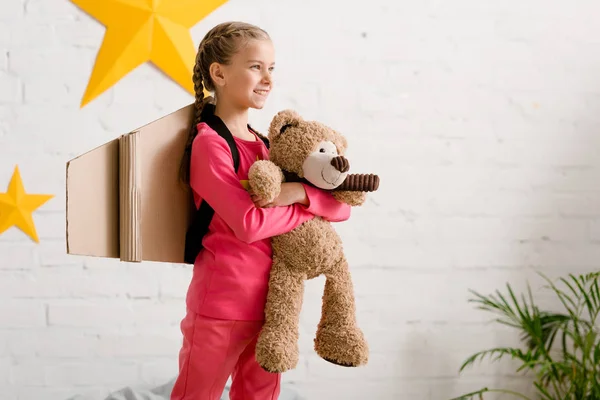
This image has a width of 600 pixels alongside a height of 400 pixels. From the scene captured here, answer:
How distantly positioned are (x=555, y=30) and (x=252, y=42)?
1339mm

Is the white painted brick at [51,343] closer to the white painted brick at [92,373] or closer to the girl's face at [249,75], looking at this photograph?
the white painted brick at [92,373]

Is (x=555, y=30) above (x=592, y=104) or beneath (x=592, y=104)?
above

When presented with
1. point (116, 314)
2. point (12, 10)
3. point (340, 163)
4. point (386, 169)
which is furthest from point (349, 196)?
point (12, 10)

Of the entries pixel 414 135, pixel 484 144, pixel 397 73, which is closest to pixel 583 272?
pixel 484 144

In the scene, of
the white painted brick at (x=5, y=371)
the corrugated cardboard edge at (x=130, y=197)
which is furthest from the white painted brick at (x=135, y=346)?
the corrugated cardboard edge at (x=130, y=197)

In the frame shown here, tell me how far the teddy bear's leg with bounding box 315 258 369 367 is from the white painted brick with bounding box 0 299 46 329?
3.24 ft

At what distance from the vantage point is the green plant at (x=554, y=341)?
1980 mm

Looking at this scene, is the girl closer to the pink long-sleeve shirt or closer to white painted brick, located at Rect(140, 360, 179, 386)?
the pink long-sleeve shirt

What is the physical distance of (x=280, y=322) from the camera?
4.04 ft

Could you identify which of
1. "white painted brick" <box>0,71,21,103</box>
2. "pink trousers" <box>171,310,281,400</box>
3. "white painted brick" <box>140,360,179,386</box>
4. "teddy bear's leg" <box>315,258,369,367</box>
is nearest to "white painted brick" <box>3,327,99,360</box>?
"white painted brick" <box>140,360,179,386</box>

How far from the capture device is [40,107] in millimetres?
1966

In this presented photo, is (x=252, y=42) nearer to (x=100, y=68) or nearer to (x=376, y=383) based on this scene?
(x=100, y=68)

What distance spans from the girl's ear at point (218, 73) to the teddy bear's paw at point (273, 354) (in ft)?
1.50

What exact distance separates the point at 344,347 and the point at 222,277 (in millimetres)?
247
